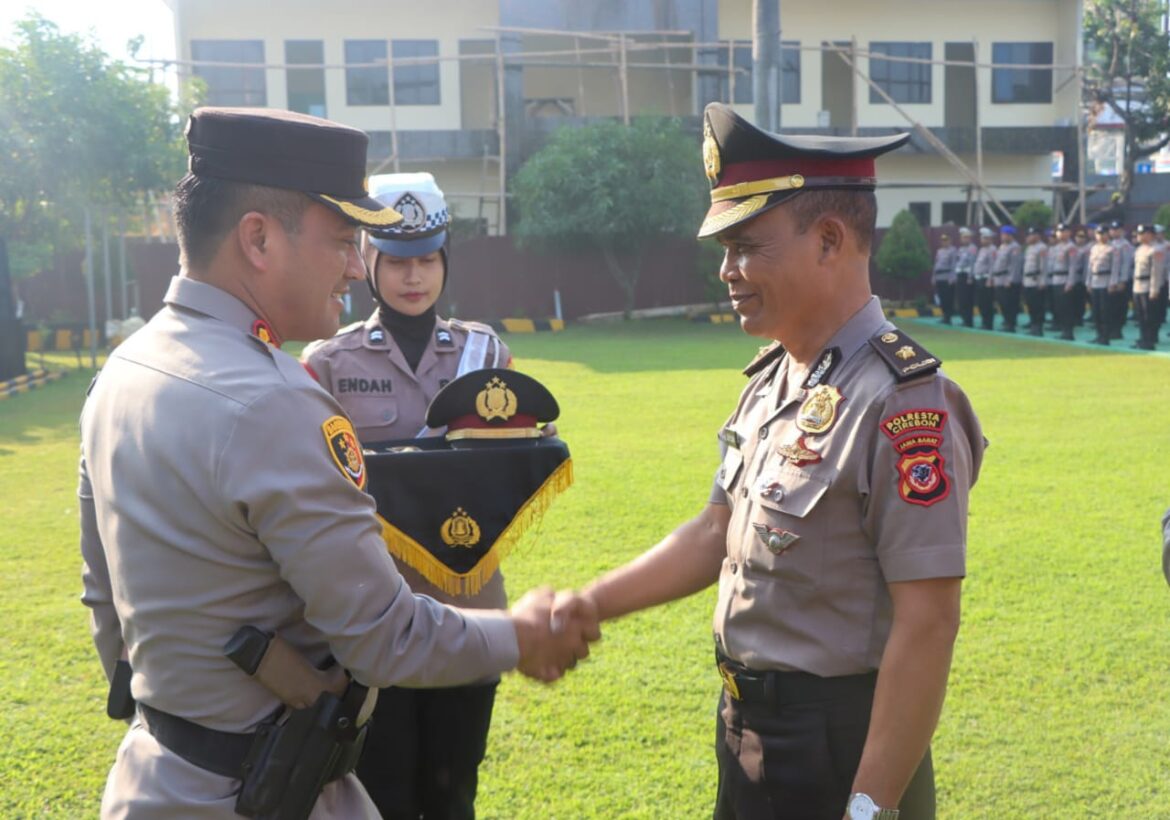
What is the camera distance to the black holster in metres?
2.01

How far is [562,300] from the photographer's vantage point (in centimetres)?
2761

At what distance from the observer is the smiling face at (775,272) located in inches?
91.5

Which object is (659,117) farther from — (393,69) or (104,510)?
(104,510)

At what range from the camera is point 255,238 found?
211cm

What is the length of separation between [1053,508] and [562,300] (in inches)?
808

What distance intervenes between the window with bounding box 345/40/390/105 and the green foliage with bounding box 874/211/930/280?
12.9 m

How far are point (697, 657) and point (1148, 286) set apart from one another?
55.3 ft

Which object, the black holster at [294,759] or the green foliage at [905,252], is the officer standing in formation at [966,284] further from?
the black holster at [294,759]

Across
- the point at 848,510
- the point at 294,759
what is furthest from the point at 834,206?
the point at 294,759

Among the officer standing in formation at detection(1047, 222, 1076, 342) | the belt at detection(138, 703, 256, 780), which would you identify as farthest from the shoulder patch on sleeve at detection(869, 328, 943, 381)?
the officer standing in formation at detection(1047, 222, 1076, 342)

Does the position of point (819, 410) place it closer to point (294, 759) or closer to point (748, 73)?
point (294, 759)

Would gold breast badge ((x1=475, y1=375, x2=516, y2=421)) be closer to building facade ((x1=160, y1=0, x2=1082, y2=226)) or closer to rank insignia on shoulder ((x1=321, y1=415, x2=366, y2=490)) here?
rank insignia on shoulder ((x1=321, y1=415, x2=366, y2=490))

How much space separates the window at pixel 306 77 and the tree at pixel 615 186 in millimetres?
7322

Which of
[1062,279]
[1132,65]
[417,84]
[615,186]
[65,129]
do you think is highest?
[1132,65]
